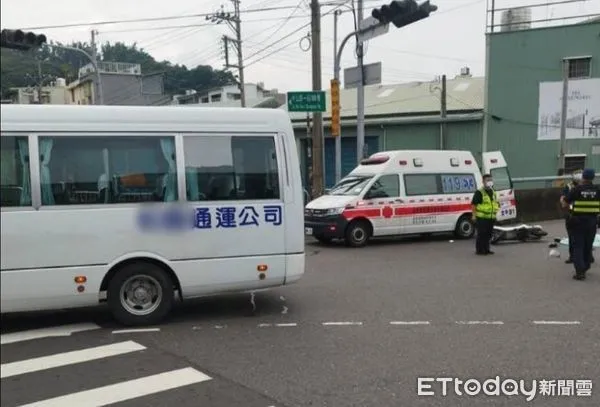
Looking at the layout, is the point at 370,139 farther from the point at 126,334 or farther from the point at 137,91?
the point at 126,334

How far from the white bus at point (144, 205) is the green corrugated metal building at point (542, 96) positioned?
24175 mm

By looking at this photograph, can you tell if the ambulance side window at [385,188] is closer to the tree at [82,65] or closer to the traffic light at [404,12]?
the traffic light at [404,12]

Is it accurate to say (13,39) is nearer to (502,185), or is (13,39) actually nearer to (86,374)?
(86,374)

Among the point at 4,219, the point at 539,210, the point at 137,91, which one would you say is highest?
the point at 137,91

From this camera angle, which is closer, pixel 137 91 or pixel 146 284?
pixel 146 284

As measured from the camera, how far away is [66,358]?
5477 mm

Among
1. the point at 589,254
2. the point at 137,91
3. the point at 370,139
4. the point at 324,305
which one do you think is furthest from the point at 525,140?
the point at 137,91

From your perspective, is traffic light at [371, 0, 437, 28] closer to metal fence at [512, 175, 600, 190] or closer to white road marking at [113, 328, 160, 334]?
white road marking at [113, 328, 160, 334]

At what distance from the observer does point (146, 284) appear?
662cm

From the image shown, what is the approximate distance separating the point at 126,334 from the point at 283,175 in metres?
2.52

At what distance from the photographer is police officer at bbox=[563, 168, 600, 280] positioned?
30.9 ft

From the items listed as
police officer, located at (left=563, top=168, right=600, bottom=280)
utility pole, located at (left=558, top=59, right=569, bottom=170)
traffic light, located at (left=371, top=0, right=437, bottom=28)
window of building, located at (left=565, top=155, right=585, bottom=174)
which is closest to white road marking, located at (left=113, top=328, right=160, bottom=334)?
police officer, located at (left=563, top=168, right=600, bottom=280)

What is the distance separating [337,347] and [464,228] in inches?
412

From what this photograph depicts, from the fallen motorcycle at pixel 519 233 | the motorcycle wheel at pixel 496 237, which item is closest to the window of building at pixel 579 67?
the fallen motorcycle at pixel 519 233
